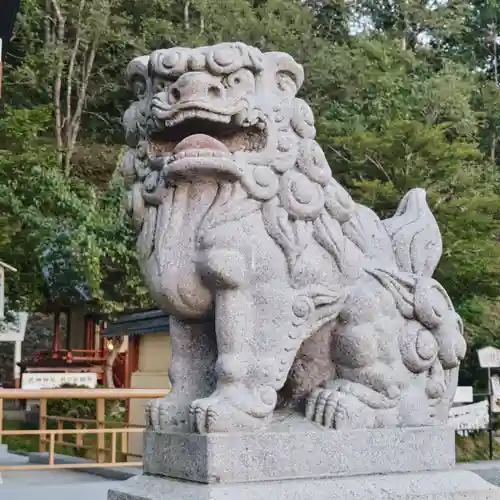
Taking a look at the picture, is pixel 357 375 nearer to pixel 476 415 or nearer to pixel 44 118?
pixel 476 415

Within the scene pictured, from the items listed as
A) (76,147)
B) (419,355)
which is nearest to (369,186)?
(76,147)

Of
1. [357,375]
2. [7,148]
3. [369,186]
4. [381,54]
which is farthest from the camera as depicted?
[381,54]

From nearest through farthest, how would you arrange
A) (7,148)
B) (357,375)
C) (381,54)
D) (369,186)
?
(357,375), (369,186), (7,148), (381,54)

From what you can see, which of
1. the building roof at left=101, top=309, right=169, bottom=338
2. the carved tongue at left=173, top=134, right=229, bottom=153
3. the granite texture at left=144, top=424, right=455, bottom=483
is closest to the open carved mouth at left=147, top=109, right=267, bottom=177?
the carved tongue at left=173, top=134, right=229, bottom=153

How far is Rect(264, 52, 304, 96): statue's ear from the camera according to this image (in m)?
2.80

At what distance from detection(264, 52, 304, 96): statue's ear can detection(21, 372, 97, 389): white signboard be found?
31.0ft

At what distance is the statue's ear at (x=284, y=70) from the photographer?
110 inches

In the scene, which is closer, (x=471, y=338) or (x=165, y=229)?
(x=165, y=229)

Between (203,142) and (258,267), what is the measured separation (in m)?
0.42

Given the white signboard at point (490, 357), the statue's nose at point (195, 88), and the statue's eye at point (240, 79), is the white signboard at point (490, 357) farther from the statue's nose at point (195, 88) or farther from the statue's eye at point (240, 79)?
the statue's nose at point (195, 88)

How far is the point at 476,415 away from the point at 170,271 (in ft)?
31.8

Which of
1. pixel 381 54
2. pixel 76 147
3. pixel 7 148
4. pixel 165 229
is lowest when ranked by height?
pixel 165 229

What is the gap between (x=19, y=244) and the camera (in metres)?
12.7

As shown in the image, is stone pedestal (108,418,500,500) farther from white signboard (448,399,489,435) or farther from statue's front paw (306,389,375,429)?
white signboard (448,399,489,435)
